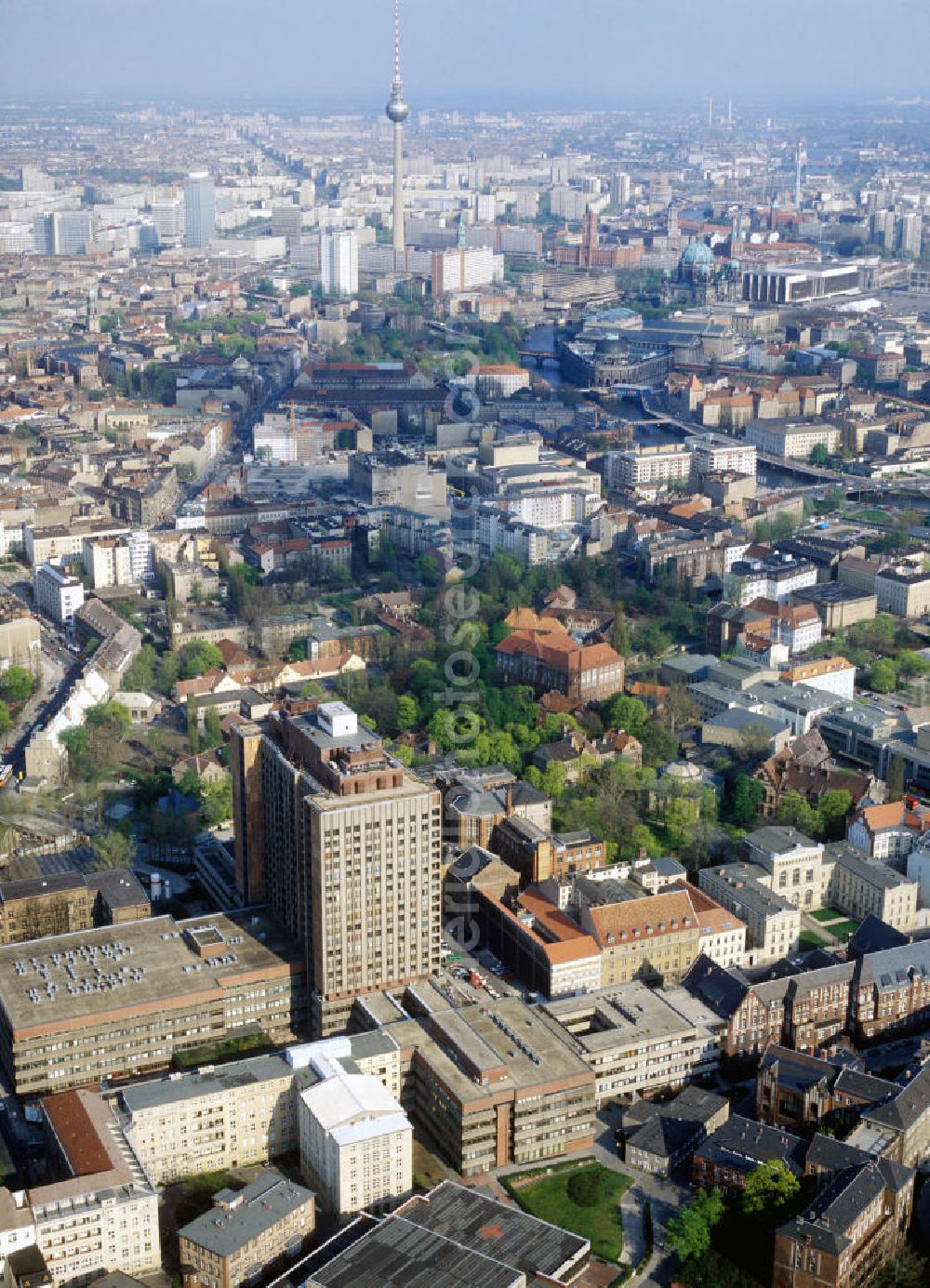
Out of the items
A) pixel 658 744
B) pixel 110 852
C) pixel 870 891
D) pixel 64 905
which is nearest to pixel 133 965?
pixel 64 905

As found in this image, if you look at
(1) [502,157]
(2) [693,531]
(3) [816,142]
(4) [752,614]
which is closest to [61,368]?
(2) [693,531]

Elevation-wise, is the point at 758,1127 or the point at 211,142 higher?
the point at 211,142

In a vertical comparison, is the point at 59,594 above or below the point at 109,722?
above

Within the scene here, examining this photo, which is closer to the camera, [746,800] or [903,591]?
[746,800]

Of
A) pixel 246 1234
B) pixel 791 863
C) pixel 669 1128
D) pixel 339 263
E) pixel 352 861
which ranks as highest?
pixel 339 263

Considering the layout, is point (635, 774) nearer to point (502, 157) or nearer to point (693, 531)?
point (693, 531)

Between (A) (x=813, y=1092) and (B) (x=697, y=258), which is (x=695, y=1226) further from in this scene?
(B) (x=697, y=258)

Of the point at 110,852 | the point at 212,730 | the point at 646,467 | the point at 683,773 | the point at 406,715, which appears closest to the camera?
the point at 110,852
